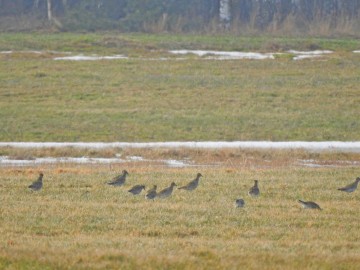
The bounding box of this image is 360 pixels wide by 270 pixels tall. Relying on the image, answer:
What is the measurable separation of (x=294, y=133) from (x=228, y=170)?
12.3 m

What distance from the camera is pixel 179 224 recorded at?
1444 cm

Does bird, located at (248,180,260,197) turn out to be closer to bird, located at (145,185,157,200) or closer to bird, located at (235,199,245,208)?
bird, located at (235,199,245,208)

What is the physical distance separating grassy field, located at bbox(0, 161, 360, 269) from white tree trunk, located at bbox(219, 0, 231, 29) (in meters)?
44.8

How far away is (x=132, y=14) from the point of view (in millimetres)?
71562

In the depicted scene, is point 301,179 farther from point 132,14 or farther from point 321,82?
point 132,14

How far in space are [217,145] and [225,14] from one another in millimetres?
36535

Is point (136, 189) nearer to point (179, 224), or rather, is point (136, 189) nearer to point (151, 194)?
point (151, 194)

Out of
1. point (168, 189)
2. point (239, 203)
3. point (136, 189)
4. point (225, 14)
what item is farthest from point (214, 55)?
point (239, 203)

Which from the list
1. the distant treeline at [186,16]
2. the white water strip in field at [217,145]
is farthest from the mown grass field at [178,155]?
the distant treeline at [186,16]

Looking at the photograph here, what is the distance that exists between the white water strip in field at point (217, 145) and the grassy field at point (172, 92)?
5.60 feet

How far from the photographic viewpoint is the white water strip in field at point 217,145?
2931 cm

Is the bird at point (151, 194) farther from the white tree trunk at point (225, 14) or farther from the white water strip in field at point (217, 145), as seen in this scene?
the white tree trunk at point (225, 14)

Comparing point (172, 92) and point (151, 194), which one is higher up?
point (151, 194)

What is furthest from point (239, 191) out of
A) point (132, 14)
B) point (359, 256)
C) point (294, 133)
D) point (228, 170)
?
point (132, 14)
